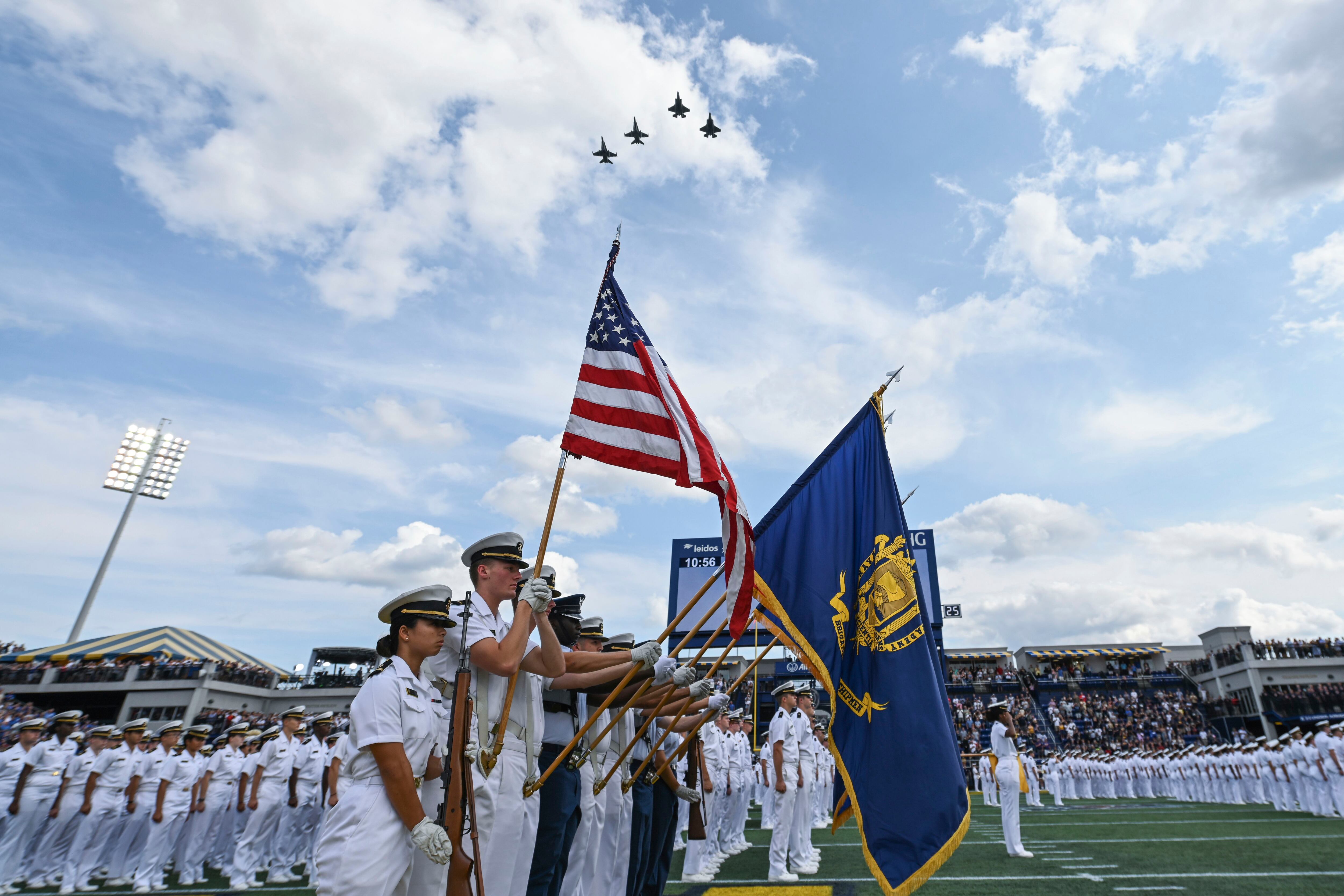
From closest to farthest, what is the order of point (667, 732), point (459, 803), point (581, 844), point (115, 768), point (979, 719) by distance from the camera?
point (459, 803)
point (581, 844)
point (667, 732)
point (115, 768)
point (979, 719)

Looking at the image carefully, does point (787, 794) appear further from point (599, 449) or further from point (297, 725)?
point (297, 725)

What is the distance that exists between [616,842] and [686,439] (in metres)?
3.22

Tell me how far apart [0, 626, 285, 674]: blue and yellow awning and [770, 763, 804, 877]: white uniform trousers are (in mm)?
39932

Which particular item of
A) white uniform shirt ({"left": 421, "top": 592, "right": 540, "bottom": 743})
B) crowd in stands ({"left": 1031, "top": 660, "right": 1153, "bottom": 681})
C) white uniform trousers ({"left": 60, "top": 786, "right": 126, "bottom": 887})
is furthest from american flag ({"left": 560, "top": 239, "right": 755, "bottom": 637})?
crowd in stands ({"left": 1031, "top": 660, "right": 1153, "bottom": 681})

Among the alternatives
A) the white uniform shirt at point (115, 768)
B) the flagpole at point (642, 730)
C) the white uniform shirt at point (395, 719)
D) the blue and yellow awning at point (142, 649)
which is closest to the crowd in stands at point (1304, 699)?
the flagpole at point (642, 730)

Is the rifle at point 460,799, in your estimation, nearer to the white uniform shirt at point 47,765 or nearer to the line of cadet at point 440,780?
the line of cadet at point 440,780

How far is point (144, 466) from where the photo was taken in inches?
1747

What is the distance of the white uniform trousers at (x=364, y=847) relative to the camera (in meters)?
2.93

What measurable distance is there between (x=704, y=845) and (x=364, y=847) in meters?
8.47

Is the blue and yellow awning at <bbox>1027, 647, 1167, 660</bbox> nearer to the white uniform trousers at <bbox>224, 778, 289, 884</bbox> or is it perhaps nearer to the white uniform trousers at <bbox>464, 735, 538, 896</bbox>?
the white uniform trousers at <bbox>224, 778, 289, 884</bbox>

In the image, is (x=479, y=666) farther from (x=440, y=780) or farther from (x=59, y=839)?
(x=59, y=839)

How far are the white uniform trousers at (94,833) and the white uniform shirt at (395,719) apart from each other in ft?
31.1

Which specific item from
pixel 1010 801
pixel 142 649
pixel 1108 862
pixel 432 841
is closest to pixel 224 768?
pixel 432 841

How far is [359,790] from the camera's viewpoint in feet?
10.2
